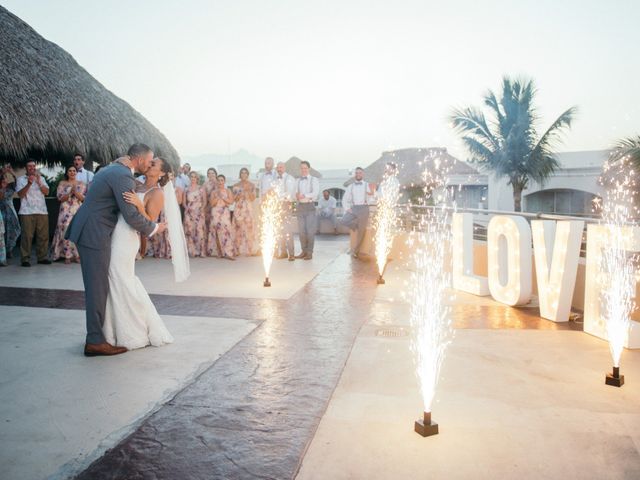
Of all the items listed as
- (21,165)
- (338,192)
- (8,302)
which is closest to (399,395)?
(8,302)

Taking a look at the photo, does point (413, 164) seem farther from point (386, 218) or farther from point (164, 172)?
point (164, 172)

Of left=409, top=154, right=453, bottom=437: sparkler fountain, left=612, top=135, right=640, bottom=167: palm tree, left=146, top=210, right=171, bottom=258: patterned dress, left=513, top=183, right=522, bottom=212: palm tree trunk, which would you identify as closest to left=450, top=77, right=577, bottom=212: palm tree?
left=513, top=183, right=522, bottom=212: palm tree trunk

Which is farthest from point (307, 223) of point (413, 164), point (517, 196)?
point (413, 164)

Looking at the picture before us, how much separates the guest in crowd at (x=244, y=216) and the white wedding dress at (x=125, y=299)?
297 inches

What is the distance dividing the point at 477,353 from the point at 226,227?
27.0ft

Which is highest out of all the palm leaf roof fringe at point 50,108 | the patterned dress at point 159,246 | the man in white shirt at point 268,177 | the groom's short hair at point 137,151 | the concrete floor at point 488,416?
the palm leaf roof fringe at point 50,108

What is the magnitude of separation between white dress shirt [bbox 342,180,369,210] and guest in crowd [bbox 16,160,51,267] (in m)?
6.34

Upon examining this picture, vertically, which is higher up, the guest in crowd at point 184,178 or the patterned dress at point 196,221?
the guest in crowd at point 184,178

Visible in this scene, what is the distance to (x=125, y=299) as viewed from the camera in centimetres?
467

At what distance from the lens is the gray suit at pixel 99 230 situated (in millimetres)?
4484

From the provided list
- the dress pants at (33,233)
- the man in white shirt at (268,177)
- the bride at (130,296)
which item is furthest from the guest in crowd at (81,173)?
the bride at (130,296)

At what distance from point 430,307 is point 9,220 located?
10550 millimetres

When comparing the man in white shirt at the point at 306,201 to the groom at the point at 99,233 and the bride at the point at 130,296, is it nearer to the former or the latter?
the bride at the point at 130,296

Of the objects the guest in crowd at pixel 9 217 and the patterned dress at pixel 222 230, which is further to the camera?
the patterned dress at pixel 222 230
